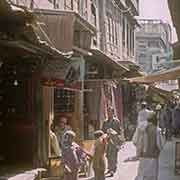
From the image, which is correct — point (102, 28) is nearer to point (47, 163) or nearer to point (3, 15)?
point (47, 163)

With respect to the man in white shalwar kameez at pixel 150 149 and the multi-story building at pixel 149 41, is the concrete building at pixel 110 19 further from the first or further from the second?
the multi-story building at pixel 149 41

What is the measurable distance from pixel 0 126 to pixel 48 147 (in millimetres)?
1234

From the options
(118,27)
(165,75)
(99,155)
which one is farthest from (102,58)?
(118,27)

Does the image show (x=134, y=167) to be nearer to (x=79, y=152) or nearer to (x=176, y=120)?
(x=79, y=152)

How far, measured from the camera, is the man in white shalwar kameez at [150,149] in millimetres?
10781

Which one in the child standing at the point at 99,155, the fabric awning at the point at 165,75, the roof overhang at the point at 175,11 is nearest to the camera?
the child standing at the point at 99,155

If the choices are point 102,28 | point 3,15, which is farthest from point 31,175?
point 102,28

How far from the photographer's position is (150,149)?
1080 centimetres

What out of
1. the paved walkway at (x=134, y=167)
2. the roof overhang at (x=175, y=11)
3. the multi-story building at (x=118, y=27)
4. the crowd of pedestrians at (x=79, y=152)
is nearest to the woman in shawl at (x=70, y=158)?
the crowd of pedestrians at (x=79, y=152)

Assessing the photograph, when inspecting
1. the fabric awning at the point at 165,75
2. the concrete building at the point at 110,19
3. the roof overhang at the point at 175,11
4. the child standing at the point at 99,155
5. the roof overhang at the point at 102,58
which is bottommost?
the child standing at the point at 99,155

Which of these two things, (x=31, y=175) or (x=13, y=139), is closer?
(x=31, y=175)

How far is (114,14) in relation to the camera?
1201 inches

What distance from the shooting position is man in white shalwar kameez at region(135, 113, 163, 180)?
1078 centimetres

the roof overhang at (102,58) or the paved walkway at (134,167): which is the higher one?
the roof overhang at (102,58)
